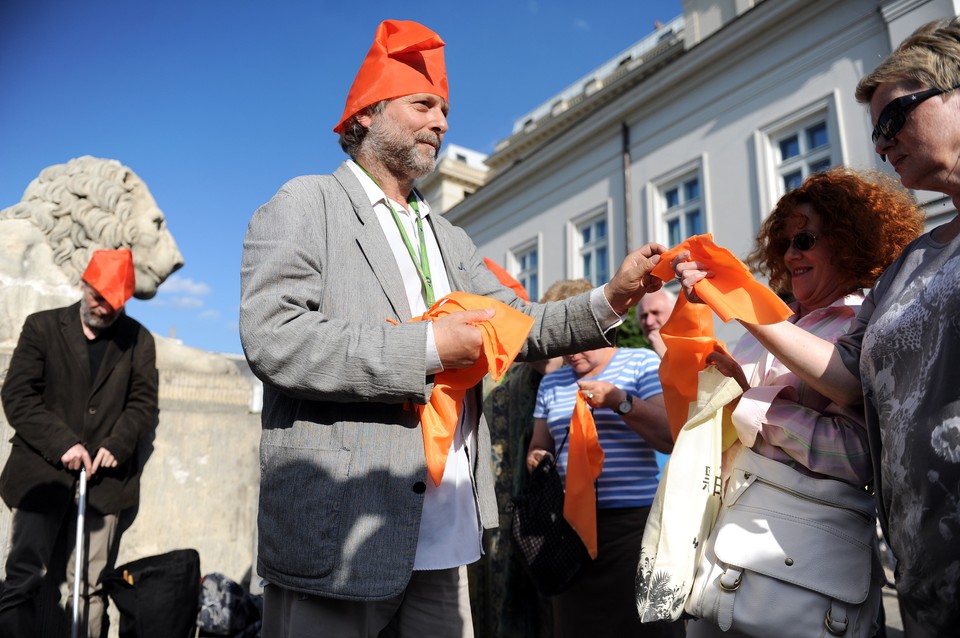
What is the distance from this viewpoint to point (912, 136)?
1.54m

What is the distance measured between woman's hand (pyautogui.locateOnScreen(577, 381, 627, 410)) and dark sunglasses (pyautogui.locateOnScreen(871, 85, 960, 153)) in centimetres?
146

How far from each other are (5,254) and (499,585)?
3.64 m

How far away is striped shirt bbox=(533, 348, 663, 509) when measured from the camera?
9.86 feet

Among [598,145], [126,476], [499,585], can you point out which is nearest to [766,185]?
[598,145]

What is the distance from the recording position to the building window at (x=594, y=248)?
697 inches

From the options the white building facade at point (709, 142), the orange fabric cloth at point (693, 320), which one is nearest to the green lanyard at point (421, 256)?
the orange fabric cloth at point (693, 320)

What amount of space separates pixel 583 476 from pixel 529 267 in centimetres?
1807

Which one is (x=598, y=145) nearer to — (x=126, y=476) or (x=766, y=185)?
(x=766, y=185)

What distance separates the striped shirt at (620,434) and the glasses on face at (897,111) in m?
1.67

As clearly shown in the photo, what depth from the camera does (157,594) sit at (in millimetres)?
3400

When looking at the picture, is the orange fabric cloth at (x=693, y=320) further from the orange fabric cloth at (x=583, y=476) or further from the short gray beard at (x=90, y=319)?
the short gray beard at (x=90, y=319)

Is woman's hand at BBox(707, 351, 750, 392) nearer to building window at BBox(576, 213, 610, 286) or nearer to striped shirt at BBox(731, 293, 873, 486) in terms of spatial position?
striped shirt at BBox(731, 293, 873, 486)

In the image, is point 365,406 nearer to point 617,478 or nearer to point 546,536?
point 546,536

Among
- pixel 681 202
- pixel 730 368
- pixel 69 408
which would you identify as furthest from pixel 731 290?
pixel 681 202
